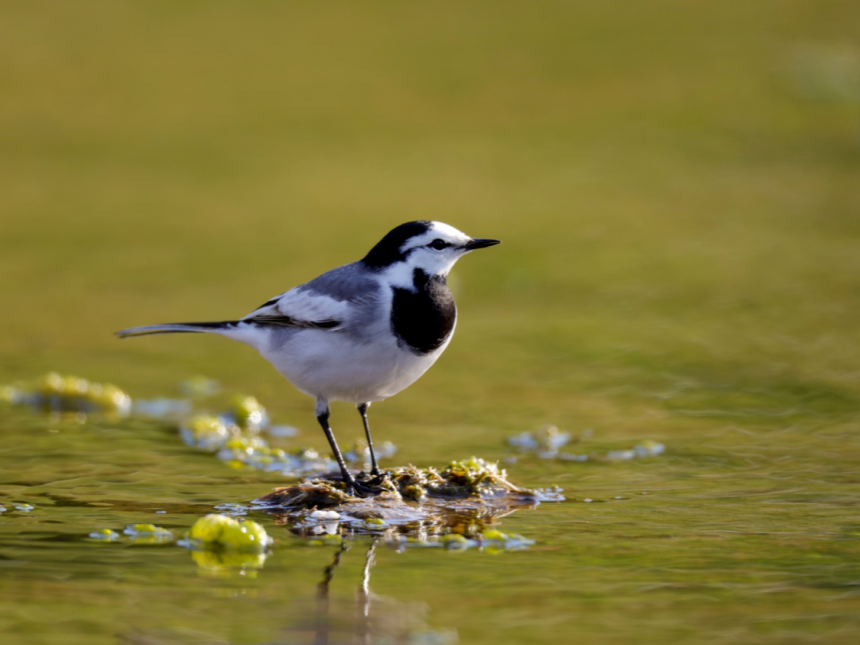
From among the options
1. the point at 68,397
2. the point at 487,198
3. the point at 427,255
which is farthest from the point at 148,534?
the point at 487,198

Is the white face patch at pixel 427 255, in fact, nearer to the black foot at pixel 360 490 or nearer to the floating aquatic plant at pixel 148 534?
the black foot at pixel 360 490

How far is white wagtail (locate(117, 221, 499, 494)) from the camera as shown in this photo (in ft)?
21.2

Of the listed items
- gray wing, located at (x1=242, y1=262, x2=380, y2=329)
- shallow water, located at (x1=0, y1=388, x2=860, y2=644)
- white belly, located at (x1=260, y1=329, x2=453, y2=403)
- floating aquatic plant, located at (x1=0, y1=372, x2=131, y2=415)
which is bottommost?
shallow water, located at (x1=0, y1=388, x2=860, y2=644)

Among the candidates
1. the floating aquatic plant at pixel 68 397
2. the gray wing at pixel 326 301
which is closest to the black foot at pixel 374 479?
the gray wing at pixel 326 301

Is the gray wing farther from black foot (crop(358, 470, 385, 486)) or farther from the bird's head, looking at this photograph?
black foot (crop(358, 470, 385, 486))

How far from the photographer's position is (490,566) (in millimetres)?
5352

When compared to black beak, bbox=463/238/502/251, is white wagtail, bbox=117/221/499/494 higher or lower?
lower

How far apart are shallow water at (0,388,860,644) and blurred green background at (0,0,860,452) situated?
1.35m

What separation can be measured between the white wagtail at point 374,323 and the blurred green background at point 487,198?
1.25 metres

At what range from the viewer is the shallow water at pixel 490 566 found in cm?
464

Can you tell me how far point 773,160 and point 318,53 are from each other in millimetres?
Result: 8312

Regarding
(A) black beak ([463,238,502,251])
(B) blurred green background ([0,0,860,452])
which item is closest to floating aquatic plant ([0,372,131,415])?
(B) blurred green background ([0,0,860,452])

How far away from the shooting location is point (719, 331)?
10.5m

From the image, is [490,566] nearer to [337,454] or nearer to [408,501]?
[408,501]
